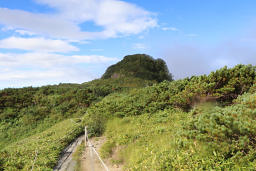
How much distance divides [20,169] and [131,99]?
903 cm

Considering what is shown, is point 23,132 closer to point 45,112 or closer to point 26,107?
point 45,112

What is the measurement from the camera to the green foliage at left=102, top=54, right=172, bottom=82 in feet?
143

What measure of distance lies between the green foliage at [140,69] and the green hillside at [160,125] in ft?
69.3

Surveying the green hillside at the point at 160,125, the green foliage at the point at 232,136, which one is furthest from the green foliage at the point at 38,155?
the green foliage at the point at 232,136

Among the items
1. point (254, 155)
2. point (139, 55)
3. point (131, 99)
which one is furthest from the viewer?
point (139, 55)

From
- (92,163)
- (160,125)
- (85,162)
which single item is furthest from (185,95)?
(85,162)

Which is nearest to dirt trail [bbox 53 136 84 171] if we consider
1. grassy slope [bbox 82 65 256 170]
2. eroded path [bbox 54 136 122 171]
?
eroded path [bbox 54 136 122 171]

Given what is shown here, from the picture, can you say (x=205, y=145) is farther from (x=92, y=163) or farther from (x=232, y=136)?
(x=92, y=163)

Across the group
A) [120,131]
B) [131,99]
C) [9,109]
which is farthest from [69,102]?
[120,131]

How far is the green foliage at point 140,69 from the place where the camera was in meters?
43.7

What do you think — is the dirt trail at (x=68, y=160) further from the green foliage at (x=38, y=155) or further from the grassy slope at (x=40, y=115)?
the grassy slope at (x=40, y=115)

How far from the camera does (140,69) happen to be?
146 ft

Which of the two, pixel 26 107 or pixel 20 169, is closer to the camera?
pixel 20 169

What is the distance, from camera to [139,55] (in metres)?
50.2
